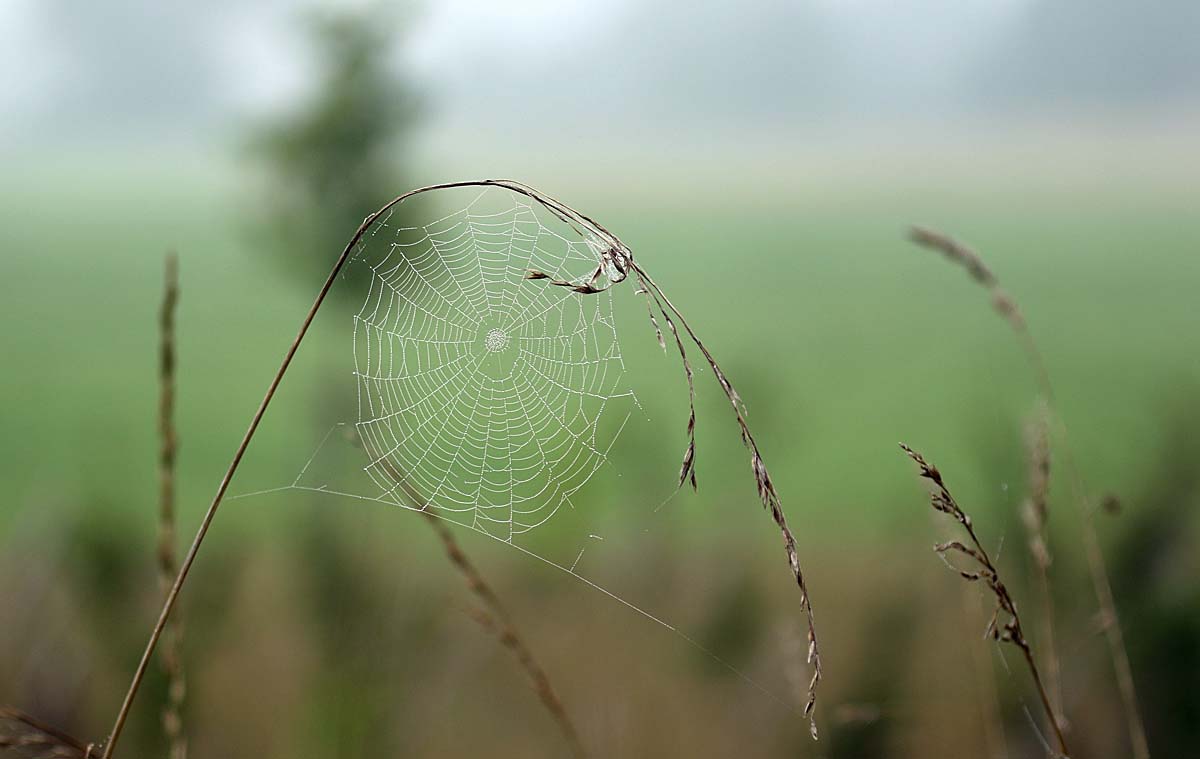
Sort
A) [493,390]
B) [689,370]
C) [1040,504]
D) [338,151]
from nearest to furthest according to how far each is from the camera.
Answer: [689,370]
[1040,504]
[493,390]
[338,151]

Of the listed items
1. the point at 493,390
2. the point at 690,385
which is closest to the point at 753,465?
the point at 690,385

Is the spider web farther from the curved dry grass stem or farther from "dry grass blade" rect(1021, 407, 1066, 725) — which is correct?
"dry grass blade" rect(1021, 407, 1066, 725)

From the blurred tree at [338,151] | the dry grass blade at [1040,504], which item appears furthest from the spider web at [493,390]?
the blurred tree at [338,151]

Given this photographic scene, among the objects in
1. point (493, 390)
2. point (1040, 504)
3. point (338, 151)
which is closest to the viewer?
point (1040, 504)

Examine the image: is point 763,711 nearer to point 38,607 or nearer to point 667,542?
point 667,542

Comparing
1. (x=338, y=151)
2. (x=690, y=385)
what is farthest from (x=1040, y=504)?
(x=338, y=151)

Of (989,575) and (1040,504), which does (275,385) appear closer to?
(989,575)

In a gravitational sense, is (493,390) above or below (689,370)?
below

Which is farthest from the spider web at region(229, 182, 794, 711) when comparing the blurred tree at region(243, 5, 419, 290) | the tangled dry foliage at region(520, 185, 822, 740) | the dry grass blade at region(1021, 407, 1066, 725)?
the blurred tree at region(243, 5, 419, 290)

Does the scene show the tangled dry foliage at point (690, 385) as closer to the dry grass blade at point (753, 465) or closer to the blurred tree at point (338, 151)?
the dry grass blade at point (753, 465)

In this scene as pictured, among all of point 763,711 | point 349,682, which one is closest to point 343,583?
point 349,682

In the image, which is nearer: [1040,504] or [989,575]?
[989,575]
